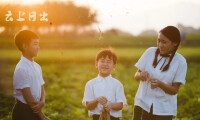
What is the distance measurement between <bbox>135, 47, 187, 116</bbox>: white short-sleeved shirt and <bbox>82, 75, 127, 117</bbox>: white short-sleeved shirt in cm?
29

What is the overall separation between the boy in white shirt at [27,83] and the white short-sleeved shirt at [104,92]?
2.04ft

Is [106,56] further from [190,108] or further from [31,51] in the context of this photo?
[190,108]

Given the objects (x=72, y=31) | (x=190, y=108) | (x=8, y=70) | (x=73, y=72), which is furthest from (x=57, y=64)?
(x=72, y=31)

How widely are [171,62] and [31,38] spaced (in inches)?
69.6

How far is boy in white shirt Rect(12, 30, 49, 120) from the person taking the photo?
3.63m

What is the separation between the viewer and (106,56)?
3855mm

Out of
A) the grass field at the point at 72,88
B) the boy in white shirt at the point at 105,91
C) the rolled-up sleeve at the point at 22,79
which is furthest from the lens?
the grass field at the point at 72,88

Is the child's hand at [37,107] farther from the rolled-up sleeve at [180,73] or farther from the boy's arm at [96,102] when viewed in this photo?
the rolled-up sleeve at [180,73]

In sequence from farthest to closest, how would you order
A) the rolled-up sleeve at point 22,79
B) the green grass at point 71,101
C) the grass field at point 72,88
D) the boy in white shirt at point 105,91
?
the grass field at point 72,88
the green grass at point 71,101
the boy in white shirt at point 105,91
the rolled-up sleeve at point 22,79

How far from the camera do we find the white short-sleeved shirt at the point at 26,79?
3.63 meters

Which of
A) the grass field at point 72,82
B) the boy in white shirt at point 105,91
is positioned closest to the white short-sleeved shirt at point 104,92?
the boy in white shirt at point 105,91

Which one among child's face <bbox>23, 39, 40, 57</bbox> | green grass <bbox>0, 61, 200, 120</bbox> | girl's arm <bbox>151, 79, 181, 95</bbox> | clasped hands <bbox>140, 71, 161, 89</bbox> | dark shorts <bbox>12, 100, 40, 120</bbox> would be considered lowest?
green grass <bbox>0, 61, 200, 120</bbox>

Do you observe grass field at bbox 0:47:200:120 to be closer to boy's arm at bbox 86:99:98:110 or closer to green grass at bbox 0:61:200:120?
green grass at bbox 0:61:200:120

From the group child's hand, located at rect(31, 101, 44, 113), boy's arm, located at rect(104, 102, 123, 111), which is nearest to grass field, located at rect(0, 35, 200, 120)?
child's hand, located at rect(31, 101, 44, 113)
